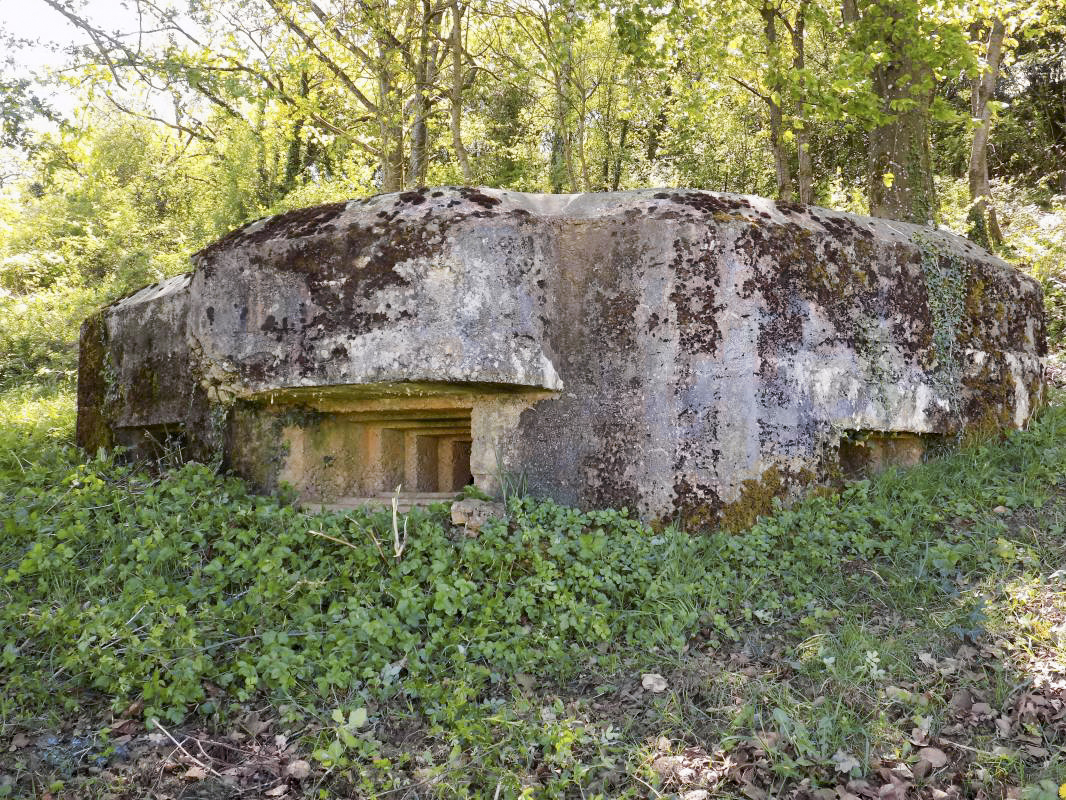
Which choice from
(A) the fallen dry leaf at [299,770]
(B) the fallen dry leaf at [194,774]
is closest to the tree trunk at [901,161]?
(A) the fallen dry leaf at [299,770]

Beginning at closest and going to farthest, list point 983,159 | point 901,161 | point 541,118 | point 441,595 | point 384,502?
point 441,595 → point 384,502 → point 901,161 → point 983,159 → point 541,118

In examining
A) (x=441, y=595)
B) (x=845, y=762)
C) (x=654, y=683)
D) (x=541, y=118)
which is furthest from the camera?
Answer: (x=541, y=118)

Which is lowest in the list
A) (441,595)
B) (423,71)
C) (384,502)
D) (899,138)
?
(441,595)

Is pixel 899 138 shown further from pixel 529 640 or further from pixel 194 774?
pixel 194 774

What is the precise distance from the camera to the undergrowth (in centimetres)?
288

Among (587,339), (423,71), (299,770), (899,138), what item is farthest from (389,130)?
(299,770)

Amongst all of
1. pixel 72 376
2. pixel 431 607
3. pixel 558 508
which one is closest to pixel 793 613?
pixel 558 508

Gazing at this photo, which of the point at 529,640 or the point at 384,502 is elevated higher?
the point at 384,502

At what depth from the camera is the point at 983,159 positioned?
35.8 ft

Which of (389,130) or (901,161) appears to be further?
(389,130)

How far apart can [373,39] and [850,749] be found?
897 centimetres

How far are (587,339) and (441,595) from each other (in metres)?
1.57

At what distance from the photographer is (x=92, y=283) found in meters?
A: 15.0

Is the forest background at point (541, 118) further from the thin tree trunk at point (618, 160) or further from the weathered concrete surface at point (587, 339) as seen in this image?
the weathered concrete surface at point (587, 339)
